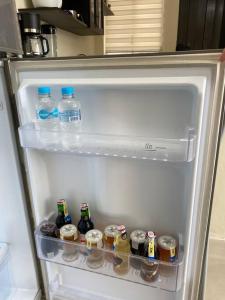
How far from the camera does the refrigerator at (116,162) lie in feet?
2.04

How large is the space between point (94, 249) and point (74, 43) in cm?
182

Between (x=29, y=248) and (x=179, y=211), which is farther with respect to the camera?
(x=29, y=248)

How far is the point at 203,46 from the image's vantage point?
225 cm

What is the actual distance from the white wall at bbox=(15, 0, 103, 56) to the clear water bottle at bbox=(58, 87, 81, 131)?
1.99ft

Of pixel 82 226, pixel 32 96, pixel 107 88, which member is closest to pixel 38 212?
pixel 82 226

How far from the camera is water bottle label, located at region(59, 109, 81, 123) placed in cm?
70

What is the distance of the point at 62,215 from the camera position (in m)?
0.91

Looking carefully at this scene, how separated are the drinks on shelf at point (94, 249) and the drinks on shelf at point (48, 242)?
134 millimetres

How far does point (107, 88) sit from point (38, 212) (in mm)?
544

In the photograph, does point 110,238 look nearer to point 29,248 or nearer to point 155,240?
point 155,240

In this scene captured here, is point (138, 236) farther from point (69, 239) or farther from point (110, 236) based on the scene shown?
point (69, 239)

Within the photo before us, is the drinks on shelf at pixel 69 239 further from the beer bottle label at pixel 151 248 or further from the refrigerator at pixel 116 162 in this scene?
the beer bottle label at pixel 151 248

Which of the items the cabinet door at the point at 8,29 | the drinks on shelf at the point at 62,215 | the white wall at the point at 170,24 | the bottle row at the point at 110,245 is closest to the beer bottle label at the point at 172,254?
the bottle row at the point at 110,245

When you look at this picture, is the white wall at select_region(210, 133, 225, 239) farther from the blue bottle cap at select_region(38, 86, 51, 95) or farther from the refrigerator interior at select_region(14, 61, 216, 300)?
the blue bottle cap at select_region(38, 86, 51, 95)
